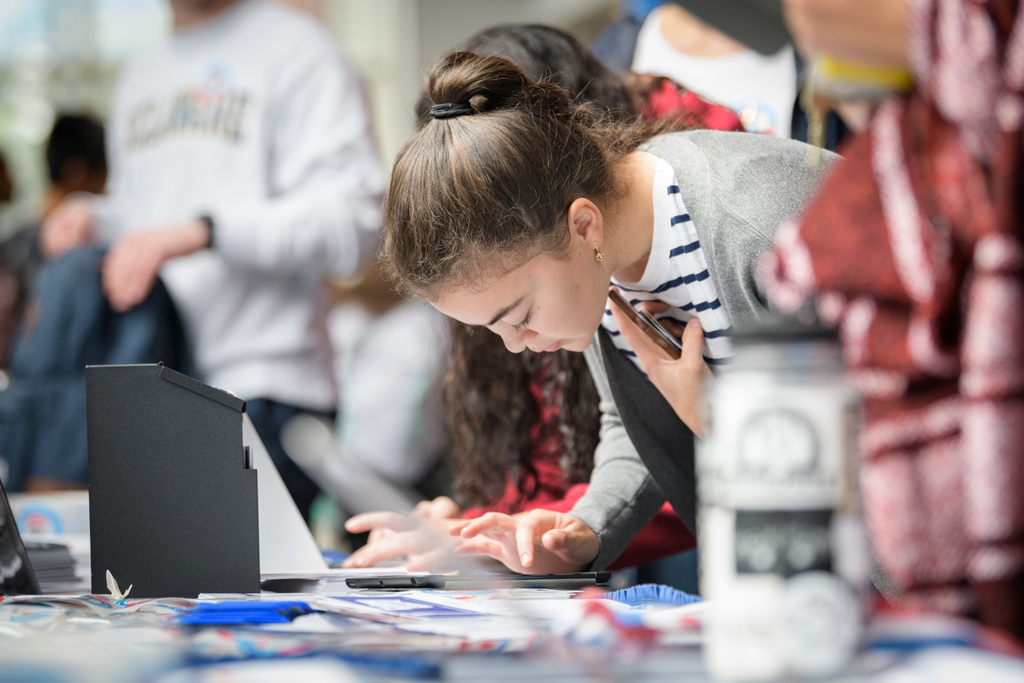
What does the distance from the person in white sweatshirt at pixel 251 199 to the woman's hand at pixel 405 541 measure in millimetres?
703

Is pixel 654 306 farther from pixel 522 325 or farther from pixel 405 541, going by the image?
pixel 405 541

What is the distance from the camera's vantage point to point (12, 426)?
1.84m

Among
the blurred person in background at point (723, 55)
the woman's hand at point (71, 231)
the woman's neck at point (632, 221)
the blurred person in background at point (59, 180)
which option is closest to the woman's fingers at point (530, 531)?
the woman's neck at point (632, 221)

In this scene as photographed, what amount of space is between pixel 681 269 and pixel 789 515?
→ 0.75 m

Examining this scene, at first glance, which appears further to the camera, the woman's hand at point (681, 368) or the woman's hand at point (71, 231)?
the woman's hand at point (71, 231)

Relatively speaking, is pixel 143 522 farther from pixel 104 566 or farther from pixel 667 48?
pixel 667 48

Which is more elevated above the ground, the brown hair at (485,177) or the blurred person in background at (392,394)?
the brown hair at (485,177)

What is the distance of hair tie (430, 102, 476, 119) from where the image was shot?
3.63 ft

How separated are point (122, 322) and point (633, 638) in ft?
5.03

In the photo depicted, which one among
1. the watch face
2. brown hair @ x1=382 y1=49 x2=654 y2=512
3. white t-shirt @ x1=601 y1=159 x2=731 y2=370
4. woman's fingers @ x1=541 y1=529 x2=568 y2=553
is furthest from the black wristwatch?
the watch face

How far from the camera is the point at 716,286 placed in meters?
1.10

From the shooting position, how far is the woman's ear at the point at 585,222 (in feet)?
3.69

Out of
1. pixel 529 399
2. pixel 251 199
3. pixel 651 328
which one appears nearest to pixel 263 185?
pixel 251 199

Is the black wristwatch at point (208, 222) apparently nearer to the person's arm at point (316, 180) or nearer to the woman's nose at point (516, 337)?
the person's arm at point (316, 180)
